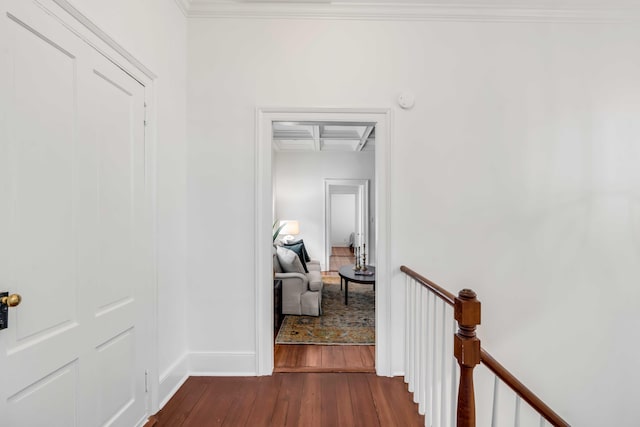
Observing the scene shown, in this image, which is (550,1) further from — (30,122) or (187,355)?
(187,355)

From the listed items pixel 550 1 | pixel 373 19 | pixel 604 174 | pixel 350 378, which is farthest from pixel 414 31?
pixel 350 378

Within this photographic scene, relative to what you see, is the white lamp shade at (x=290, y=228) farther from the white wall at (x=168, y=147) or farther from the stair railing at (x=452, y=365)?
the stair railing at (x=452, y=365)

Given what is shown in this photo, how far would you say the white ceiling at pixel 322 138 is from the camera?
443cm

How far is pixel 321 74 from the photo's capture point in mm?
2207

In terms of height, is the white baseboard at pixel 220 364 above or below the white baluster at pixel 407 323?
below

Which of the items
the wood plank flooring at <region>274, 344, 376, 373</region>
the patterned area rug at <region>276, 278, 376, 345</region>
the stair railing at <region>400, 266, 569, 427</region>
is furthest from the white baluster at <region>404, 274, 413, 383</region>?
the patterned area rug at <region>276, 278, 376, 345</region>

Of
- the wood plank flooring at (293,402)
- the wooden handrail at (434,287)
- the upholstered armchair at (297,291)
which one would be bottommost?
the wood plank flooring at (293,402)

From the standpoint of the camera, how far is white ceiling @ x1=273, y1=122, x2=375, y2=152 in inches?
174

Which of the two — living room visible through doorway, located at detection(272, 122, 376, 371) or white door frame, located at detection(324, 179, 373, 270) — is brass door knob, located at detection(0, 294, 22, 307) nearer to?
living room visible through doorway, located at detection(272, 122, 376, 371)

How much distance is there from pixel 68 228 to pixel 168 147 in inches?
36.2

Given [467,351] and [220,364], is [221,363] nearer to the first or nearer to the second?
[220,364]

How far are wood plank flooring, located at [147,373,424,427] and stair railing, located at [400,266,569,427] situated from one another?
7.6 inches

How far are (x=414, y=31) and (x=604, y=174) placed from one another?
1.87 m

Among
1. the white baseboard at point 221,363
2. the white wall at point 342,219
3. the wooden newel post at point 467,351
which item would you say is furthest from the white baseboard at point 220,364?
the white wall at point 342,219
